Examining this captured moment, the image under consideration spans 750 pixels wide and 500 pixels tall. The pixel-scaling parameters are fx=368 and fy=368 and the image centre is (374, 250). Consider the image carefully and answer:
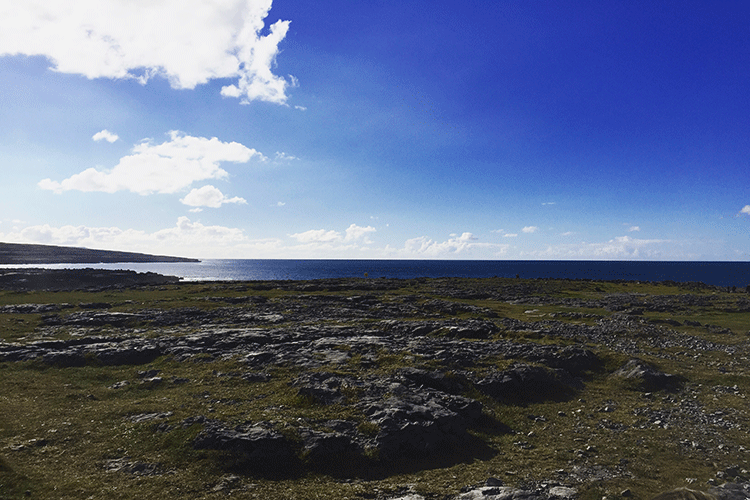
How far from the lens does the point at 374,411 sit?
20.2 metres

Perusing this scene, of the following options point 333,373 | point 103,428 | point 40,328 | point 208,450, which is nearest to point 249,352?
point 333,373

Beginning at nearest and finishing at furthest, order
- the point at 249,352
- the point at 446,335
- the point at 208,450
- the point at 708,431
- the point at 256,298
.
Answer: the point at 208,450 < the point at 708,431 < the point at 249,352 < the point at 446,335 < the point at 256,298

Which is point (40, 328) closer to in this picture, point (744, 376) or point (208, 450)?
point (208, 450)

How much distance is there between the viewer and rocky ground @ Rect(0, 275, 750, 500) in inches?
593

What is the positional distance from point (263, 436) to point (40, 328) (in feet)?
138

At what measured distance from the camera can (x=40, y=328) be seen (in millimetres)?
42531

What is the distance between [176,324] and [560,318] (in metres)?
52.7

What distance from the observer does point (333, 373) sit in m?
26.0

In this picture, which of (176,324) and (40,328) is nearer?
(40,328)

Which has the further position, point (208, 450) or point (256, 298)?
point (256, 298)

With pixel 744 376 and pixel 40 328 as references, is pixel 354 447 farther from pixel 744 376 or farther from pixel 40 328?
pixel 40 328

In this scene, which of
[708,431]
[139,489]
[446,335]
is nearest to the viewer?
[139,489]

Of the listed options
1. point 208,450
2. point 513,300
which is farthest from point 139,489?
point 513,300

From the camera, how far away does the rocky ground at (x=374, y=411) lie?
1505cm
